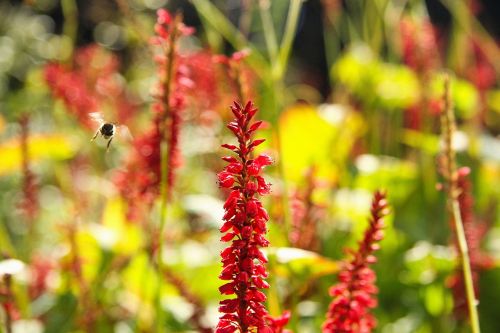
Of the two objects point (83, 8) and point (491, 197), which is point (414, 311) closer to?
point (491, 197)

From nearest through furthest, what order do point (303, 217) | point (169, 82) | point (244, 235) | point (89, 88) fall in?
point (244, 235) → point (169, 82) → point (303, 217) → point (89, 88)

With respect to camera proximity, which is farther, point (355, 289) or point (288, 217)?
point (288, 217)

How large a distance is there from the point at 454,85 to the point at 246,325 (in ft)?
5.95

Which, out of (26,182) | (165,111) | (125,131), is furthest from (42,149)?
(165,111)

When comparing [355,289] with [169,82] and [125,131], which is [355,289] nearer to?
[169,82]

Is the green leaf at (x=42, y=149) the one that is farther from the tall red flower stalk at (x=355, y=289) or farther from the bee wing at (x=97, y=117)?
the tall red flower stalk at (x=355, y=289)

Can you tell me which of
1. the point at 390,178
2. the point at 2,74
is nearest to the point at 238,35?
the point at 390,178

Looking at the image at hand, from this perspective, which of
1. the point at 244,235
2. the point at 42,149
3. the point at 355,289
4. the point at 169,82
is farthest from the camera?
the point at 42,149

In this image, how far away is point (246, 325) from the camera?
32.6 inches

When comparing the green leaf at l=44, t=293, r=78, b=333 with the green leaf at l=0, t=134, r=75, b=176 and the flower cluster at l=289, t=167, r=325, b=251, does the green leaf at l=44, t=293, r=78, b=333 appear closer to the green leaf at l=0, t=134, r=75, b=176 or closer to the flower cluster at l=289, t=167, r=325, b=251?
the flower cluster at l=289, t=167, r=325, b=251

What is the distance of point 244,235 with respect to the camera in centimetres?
81

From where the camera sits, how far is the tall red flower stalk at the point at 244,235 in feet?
2.65

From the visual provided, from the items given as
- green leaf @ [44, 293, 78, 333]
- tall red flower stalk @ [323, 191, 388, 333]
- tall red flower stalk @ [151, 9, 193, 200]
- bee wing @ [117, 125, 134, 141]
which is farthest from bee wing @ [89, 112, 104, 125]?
tall red flower stalk @ [323, 191, 388, 333]

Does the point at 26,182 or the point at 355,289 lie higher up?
the point at 26,182
